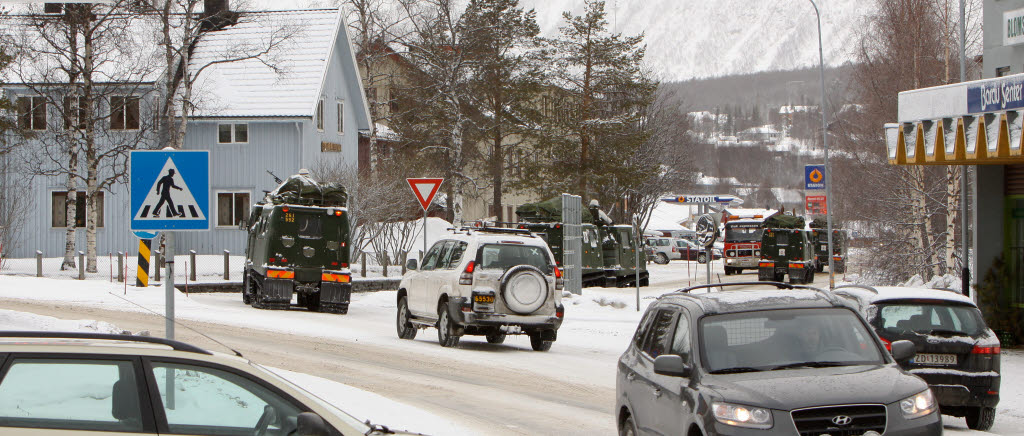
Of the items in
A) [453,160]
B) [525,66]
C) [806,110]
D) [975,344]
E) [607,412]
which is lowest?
[607,412]

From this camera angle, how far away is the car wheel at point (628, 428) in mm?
8586

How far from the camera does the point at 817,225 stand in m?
57.9

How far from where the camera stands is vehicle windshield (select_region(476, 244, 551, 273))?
1791 cm

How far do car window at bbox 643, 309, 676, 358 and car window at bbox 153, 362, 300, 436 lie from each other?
3810 mm

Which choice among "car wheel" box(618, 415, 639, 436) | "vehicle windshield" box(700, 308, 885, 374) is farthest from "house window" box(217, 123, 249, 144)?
"vehicle windshield" box(700, 308, 885, 374)

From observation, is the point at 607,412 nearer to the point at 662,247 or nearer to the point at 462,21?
the point at 462,21

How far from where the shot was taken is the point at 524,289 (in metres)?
17.6

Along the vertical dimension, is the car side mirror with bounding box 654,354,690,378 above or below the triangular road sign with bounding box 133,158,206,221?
below

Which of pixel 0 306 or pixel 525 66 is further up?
pixel 525 66

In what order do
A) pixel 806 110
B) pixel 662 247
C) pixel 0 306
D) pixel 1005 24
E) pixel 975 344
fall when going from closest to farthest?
pixel 975 344, pixel 1005 24, pixel 0 306, pixel 662 247, pixel 806 110

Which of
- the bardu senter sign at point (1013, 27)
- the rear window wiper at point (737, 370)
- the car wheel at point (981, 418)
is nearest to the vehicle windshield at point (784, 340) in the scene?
the rear window wiper at point (737, 370)

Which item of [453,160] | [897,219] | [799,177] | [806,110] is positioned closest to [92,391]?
[897,219]

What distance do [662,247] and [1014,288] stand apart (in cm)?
5555

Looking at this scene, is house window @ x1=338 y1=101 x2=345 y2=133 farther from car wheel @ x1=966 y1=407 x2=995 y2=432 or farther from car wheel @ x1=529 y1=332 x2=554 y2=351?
car wheel @ x1=966 y1=407 x2=995 y2=432
